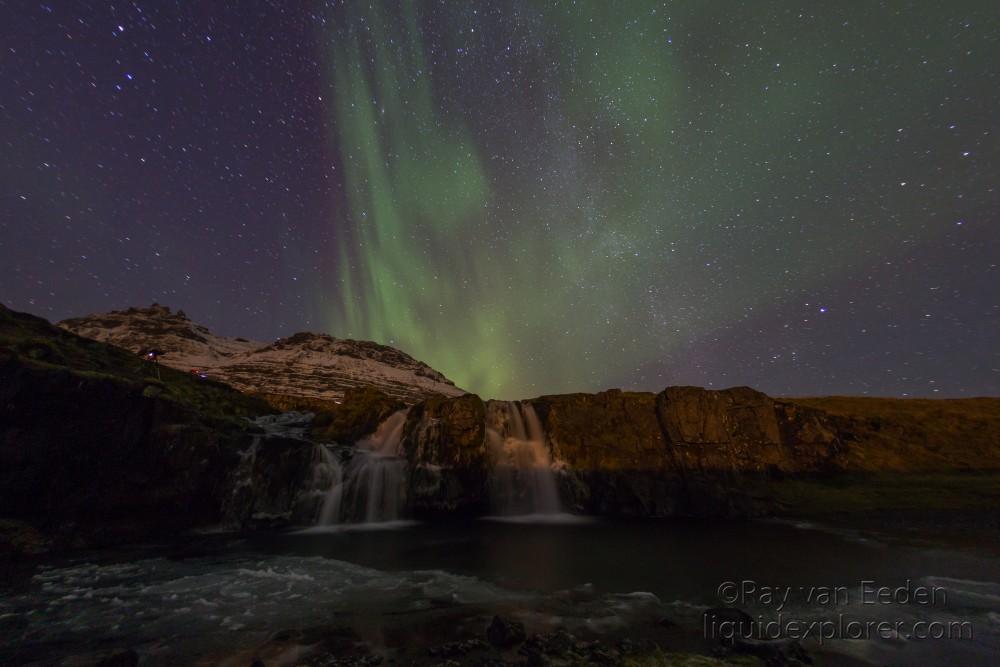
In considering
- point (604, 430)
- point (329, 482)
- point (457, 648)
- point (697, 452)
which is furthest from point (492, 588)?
point (697, 452)

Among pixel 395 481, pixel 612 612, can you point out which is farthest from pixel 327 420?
pixel 612 612

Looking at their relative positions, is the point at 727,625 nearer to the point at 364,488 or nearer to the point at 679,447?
the point at 679,447

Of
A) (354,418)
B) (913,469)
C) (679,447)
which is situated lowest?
(913,469)

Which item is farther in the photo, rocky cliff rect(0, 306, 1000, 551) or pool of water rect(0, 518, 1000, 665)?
rocky cliff rect(0, 306, 1000, 551)

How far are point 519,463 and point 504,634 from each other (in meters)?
23.3

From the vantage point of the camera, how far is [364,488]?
2806 cm

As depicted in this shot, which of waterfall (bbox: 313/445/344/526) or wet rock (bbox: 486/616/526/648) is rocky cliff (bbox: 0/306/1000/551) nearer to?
waterfall (bbox: 313/445/344/526)

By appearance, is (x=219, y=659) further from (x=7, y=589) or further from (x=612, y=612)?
(x=7, y=589)

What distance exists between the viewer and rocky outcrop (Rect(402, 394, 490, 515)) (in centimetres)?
2861

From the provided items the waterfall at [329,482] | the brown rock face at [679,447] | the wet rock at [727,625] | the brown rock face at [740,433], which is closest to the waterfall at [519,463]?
the brown rock face at [679,447]

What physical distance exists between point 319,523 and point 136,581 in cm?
1229

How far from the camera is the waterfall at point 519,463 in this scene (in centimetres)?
3070

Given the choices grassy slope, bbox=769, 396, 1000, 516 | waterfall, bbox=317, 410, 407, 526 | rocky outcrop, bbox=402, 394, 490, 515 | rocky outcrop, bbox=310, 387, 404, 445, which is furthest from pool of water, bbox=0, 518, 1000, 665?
rocky outcrop, bbox=310, 387, 404, 445

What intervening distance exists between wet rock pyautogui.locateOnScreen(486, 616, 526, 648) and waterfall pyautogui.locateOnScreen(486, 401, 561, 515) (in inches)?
862
